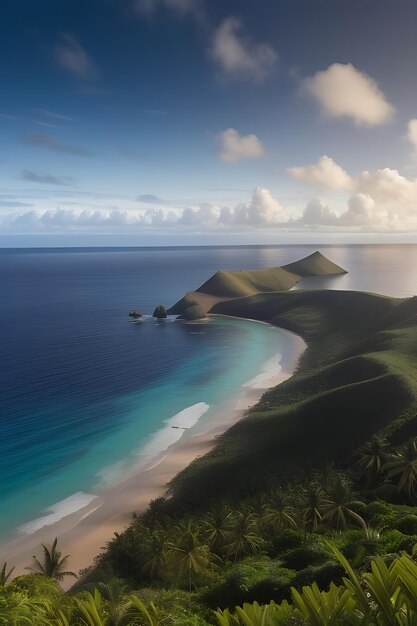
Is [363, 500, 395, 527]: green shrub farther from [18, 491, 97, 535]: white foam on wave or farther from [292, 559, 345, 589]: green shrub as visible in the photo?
[18, 491, 97, 535]: white foam on wave

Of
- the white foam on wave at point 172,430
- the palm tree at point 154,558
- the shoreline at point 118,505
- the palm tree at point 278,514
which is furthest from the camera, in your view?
the white foam on wave at point 172,430

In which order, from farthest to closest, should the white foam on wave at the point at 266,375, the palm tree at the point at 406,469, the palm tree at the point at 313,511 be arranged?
the white foam on wave at the point at 266,375
the palm tree at the point at 406,469
the palm tree at the point at 313,511

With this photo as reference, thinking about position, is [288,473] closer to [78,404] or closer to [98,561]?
[98,561]

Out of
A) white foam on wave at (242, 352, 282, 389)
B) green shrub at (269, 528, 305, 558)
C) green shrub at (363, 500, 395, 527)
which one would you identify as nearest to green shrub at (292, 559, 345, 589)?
green shrub at (269, 528, 305, 558)

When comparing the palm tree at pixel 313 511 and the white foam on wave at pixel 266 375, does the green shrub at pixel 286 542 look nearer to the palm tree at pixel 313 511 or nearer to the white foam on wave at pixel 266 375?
the palm tree at pixel 313 511

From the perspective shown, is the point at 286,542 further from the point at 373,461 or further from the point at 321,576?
the point at 373,461

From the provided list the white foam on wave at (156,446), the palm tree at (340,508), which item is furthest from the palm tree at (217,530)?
the white foam on wave at (156,446)

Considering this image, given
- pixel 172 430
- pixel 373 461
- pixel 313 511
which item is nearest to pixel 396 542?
pixel 313 511
